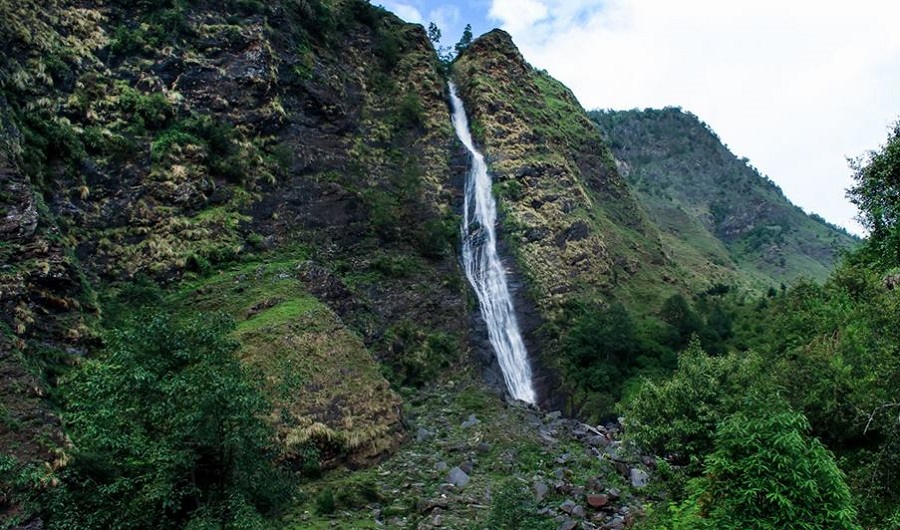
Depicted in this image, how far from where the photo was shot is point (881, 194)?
26.3 metres

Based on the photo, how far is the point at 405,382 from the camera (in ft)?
116

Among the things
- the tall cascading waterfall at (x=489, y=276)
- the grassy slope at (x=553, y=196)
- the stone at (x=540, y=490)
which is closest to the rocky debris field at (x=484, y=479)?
the stone at (x=540, y=490)

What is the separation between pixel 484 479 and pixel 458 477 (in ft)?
3.44

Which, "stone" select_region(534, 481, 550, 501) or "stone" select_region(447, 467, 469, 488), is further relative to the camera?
"stone" select_region(447, 467, 469, 488)

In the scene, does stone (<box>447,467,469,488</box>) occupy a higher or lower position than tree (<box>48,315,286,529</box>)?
lower

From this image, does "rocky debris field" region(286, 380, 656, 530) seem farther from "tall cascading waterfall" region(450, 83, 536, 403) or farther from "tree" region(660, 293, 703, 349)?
"tree" region(660, 293, 703, 349)

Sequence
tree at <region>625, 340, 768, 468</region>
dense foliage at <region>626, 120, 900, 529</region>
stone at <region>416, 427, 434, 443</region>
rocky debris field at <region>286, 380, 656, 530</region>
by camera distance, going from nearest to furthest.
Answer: dense foliage at <region>626, 120, 900, 529</region>, rocky debris field at <region>286, 380, 656, 530</region>, tree at <region>625, 340, 768, 468</region>, stone at <region>416, 427, 434, 443</region>

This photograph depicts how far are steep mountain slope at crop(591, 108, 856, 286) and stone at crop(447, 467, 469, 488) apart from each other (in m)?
63.9

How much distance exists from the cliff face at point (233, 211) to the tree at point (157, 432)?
18.6 feet

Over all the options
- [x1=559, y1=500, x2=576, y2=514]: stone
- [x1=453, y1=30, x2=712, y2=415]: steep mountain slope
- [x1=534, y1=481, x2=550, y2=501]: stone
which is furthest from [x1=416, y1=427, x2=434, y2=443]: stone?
[x1=453, y1=30, x2=712, y2=415]: steep mountain slope

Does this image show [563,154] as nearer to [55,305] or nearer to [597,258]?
[597,258]

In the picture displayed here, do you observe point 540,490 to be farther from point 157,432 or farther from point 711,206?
point 711,206

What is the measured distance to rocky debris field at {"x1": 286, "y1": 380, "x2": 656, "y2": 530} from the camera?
20531 millimetres

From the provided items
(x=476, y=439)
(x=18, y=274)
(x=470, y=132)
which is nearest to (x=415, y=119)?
(x=470, y=132)
